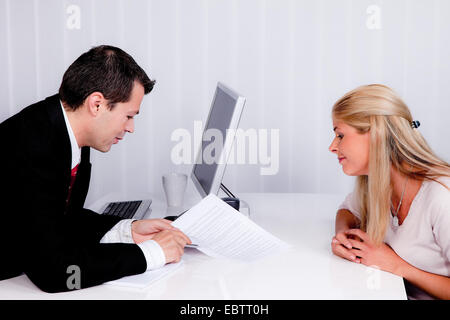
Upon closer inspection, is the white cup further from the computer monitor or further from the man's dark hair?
the man's dark hair

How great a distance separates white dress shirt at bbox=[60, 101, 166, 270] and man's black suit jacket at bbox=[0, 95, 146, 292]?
0.03m

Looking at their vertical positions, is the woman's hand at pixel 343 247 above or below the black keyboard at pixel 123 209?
above

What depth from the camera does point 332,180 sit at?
2.97 m

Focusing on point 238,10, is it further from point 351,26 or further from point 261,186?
point 261,186

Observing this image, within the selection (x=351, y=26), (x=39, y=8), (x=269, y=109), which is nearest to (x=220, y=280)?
(x=269, y=109)

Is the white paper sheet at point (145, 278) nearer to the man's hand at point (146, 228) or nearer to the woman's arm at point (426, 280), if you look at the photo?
the man's hand at point (146, 228)

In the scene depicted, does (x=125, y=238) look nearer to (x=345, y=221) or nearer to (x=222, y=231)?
(x=222, y=231)

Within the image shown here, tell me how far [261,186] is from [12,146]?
6.06 ft

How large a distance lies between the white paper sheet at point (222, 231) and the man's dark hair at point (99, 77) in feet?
1.29

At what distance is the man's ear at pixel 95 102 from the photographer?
58.6 inches

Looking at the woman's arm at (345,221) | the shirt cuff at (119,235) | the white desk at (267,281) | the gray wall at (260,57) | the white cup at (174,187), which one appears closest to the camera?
the white desk at (267,281)

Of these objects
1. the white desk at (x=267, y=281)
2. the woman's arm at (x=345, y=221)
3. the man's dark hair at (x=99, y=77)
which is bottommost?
the white desk at (x=267, y=281)

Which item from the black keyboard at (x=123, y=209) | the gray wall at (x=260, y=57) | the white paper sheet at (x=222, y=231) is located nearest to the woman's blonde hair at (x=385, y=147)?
the white paper sheet at (x=222, y=231)

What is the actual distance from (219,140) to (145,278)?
2.07 ft
